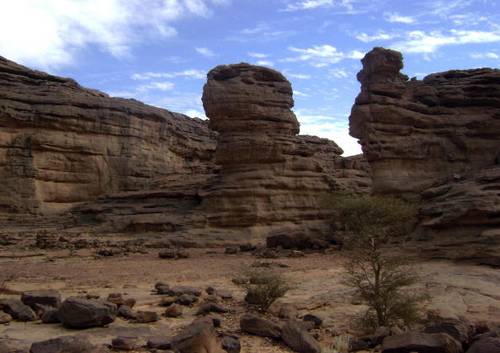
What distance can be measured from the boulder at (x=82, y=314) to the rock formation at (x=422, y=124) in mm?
18477

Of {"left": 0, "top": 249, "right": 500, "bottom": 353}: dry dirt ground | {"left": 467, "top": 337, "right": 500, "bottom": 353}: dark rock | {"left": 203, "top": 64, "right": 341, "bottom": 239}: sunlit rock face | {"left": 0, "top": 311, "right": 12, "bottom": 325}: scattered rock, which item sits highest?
{"left": 203, "top": 64, "right": 341, "bottom": 239}: sunlit rock face

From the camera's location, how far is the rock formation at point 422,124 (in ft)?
83.7

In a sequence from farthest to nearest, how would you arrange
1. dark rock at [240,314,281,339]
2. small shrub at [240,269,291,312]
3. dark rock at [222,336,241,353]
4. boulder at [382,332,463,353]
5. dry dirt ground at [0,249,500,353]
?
small shrub at [240,269,291,312], dry dirt ground at [0,249,500,353], dark rock at [240,314,281,339], dark rock at [222,336,241,353], boulder at [382,332,463,353]

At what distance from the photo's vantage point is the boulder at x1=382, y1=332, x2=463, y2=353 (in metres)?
6.50

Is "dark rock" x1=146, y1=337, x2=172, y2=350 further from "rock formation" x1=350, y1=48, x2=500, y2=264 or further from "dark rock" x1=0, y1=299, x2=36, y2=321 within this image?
"rock formation" x1=350, y1=48, x2=500, y2=264

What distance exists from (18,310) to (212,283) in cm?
623

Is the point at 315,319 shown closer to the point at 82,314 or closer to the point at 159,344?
the point at 159,344

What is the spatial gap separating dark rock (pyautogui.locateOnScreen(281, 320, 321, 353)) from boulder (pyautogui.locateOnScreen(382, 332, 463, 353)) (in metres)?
0.95

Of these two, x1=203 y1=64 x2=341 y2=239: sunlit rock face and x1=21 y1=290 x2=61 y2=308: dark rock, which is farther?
x1=203 y1=64 x2=341 y2=239: sunlit rock face

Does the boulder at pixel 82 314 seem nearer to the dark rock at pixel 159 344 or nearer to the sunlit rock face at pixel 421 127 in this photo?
the dark rock at pixel 159 344

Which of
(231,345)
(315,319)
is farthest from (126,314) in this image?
(315,319)

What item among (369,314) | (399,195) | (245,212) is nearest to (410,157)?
(399,195)

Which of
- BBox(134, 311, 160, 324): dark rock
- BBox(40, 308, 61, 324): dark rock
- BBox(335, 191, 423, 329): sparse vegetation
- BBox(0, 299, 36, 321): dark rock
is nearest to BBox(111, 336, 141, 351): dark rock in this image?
BBox(134, 311, 160, 324): dark rock

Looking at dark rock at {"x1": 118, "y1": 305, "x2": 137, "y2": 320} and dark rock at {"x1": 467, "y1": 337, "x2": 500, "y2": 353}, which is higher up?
dark rock at {"x1": 467, "y1": 337, "x2": 500, "y2": 353}
